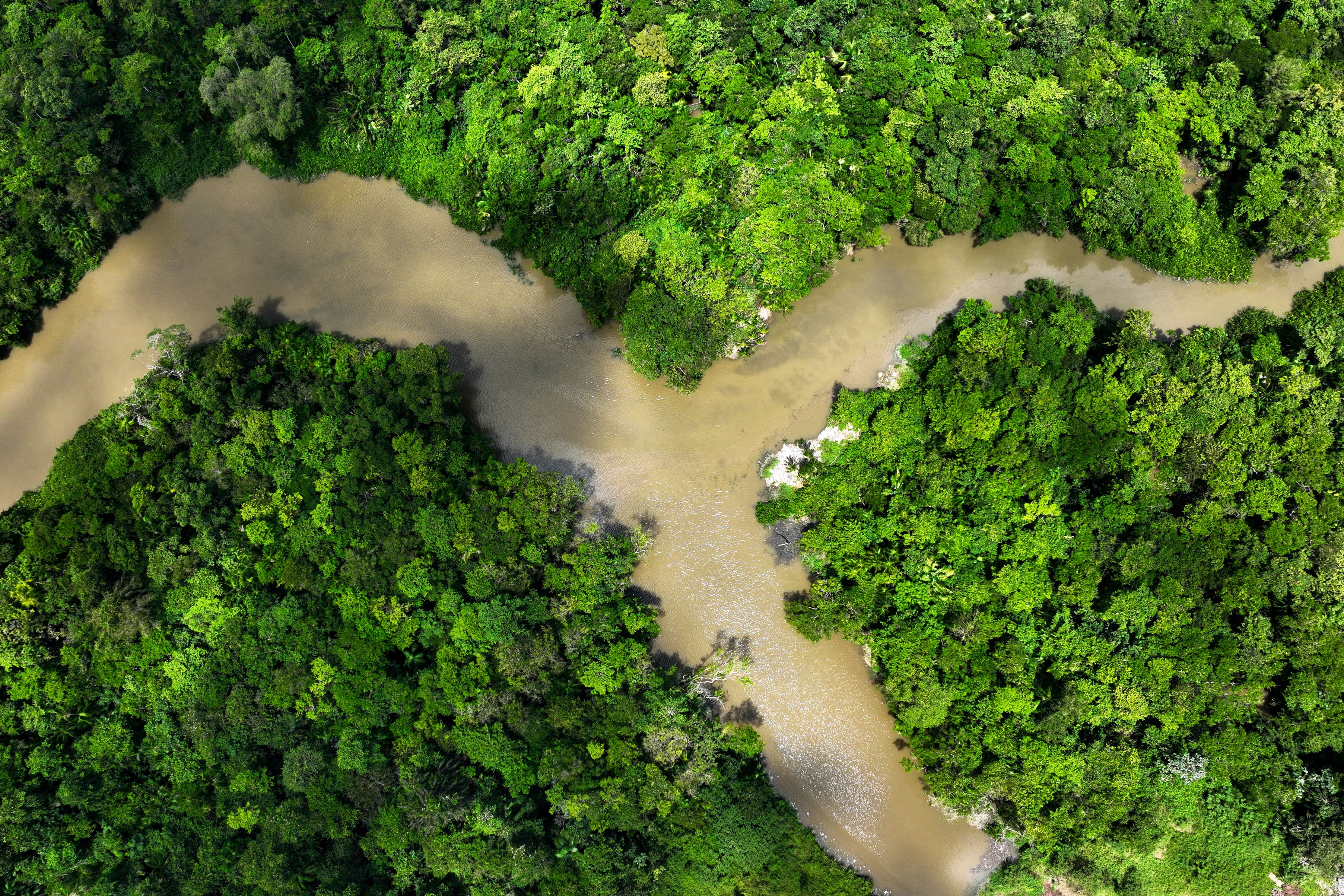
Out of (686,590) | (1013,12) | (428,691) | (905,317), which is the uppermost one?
(1013,12)

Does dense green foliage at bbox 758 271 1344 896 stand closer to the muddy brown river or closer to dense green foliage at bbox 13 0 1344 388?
the muddy brown river

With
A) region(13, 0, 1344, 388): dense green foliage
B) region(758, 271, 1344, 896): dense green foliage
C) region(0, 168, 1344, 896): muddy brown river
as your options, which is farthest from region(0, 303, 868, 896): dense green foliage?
region(13, 0, 1344, 388): dense green foliage

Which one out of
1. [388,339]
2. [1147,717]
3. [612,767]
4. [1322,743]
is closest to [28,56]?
[388,339]

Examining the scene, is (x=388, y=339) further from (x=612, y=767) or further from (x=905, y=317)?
(x=905, y=317)

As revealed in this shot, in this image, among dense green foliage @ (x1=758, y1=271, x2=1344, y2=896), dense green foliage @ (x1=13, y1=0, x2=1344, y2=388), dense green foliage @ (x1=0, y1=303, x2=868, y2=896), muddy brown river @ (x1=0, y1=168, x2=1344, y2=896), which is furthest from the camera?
muddy brown river @ (x1=0, y1=168, x2=1344, y2=896)

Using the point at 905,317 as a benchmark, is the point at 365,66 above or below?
below

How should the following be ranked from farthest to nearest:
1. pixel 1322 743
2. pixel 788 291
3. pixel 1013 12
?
pixel 1013 12 → pixel 788 291 → pixel 1322 743

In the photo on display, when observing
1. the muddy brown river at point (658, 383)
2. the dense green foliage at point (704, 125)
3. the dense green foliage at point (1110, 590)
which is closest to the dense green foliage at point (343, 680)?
the muddy brown river at point (658, 383)

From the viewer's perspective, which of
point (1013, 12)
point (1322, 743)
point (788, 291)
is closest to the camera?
point (1322, 743)
